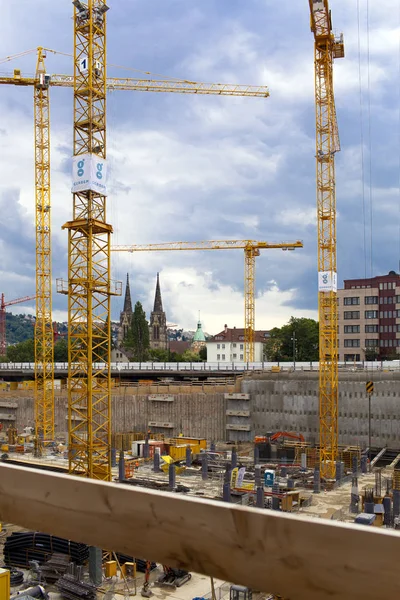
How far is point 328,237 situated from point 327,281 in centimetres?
293

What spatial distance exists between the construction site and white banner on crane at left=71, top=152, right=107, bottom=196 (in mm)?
60

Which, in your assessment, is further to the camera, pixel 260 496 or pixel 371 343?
pixel 371 343

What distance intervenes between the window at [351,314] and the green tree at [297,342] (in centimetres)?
673

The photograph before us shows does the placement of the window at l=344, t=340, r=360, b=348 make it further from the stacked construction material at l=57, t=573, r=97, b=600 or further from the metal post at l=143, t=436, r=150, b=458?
the stacked construction material at l=57, t=573, r=97, b=600

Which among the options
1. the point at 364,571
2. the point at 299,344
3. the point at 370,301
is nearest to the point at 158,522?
the point at 364,571

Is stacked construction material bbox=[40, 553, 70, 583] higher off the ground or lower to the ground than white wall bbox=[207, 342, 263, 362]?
lower

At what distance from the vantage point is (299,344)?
3935 inches

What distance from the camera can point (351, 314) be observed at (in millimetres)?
92375

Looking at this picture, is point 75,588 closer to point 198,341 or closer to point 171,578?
point 171,578

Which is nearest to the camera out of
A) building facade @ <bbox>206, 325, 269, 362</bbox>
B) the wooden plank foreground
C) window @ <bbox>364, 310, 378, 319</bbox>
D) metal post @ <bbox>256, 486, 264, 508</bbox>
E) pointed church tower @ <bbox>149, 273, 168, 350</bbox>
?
the wooden plank foreground

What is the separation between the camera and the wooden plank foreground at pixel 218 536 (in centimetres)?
188

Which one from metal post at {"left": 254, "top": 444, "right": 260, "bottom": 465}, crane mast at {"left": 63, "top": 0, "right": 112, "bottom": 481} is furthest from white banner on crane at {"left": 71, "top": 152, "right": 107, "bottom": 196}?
metal post at {"left": 254, "top": 444, "right": 260, "bottom": 465}

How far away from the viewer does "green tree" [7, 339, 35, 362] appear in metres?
132

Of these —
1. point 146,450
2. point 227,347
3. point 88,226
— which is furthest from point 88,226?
point 227,347
